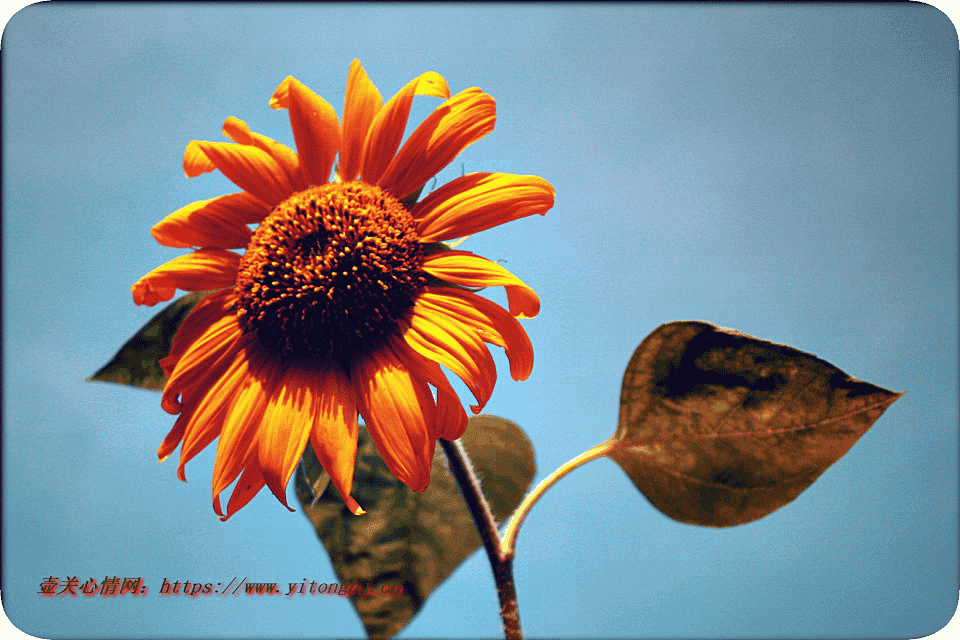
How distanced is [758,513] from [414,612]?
428 millimetres

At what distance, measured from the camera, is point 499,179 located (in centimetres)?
50

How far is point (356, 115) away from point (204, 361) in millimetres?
265

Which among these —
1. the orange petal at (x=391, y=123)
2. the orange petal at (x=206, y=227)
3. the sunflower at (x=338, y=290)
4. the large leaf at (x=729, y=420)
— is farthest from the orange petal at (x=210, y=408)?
the large leaf at (x=729, y=420)

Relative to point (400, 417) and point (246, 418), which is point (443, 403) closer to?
point (400, 417)

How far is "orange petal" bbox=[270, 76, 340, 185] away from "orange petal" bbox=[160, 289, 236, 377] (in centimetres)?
14

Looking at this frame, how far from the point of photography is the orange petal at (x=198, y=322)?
0.53 meters

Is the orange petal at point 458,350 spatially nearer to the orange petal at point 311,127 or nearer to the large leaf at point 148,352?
the orange petal at point 311,127

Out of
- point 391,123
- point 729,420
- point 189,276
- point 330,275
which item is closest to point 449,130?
point 391,123

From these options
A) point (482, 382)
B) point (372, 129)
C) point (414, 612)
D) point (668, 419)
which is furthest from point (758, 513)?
point (372, 129)

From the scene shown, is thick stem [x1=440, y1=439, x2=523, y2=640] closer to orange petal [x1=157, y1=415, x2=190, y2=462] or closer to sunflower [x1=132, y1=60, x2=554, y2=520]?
sunflower [x1=132, y1=60, x2=554, y2=520]

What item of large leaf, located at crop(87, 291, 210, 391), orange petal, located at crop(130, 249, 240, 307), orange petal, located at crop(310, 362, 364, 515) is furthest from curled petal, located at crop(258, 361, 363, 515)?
large leaf, located at crop(87, 291, 210, 391)

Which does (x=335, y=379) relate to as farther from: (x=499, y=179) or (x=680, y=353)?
(x=680, y=353)

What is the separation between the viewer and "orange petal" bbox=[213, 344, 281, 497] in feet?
1.55

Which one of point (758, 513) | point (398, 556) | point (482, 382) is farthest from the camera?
point (398, 556)
